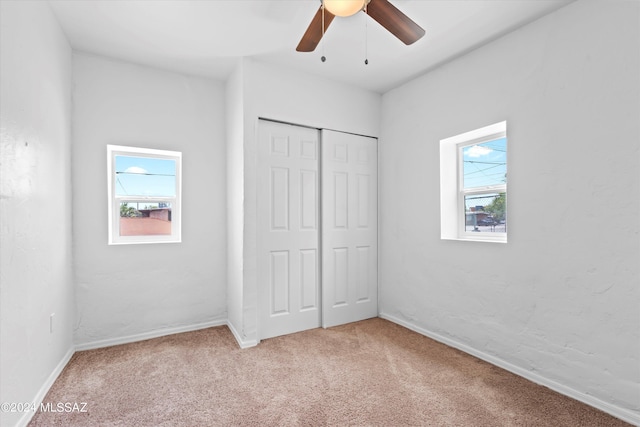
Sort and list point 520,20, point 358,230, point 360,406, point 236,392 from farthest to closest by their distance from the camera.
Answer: point 358,230
point 520,20
point 236,392
point 360,406

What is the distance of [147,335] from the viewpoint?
2918 mm

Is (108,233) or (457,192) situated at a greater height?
(457,192)

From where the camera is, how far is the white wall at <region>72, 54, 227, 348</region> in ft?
8.89

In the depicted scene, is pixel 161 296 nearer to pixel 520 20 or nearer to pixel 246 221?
pixel 246 221

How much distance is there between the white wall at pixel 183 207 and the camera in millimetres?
2709

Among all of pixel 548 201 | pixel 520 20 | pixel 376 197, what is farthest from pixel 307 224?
pixel 520 20

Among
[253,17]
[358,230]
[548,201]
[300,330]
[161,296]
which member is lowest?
[300,330]

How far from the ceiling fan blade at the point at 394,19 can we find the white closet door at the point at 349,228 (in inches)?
57.6

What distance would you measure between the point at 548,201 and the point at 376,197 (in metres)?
1.74

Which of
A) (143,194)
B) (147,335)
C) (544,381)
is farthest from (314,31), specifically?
(147,335)

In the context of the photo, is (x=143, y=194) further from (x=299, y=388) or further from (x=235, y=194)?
(x=299, y=388)

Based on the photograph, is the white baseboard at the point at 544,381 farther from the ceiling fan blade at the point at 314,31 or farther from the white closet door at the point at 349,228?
the ceiling fan blade at the point at 314,31

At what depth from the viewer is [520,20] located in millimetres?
2207

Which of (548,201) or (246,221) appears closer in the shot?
(548,201)
